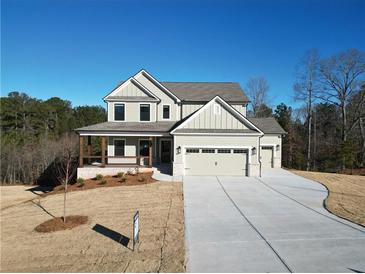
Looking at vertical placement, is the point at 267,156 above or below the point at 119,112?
below

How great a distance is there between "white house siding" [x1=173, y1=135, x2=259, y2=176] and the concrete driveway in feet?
13.8

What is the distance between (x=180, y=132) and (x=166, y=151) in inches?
197

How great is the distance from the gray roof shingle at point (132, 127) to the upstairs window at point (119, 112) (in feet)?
2.59

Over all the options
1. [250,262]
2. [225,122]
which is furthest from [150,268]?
[225,122]

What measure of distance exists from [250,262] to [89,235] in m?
5.39

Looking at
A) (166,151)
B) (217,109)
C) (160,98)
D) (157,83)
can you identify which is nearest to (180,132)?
(217,109)

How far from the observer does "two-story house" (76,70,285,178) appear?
18.5 metres

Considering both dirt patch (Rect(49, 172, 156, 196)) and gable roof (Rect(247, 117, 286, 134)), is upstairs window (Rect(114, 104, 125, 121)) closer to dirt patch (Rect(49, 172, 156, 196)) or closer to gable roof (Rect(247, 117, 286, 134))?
dirt patch (Rect(49, 172, 156, 196))

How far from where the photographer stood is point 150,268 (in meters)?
6.10

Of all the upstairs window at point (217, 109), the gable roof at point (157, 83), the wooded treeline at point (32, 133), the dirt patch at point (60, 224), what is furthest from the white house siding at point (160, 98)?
the wooded treeline at point (32, 133)

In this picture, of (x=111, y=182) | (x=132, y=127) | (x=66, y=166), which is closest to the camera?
(x=66, y=166)

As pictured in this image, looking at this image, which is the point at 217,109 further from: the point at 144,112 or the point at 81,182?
the point at 81,182

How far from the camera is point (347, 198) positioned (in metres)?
13.2

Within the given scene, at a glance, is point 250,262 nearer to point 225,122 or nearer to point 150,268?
point 150,268
